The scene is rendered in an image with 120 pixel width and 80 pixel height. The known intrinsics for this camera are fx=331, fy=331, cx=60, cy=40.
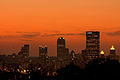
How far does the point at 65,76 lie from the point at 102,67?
25.5 feet

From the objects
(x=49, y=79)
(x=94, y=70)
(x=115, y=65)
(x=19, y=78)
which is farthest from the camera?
(x=19, y=78)

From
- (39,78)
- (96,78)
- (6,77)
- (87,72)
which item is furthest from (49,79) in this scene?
(96,78)

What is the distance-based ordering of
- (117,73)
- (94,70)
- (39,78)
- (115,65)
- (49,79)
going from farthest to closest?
(49,79), (39,78), (94,70), (115,65), (117,73)

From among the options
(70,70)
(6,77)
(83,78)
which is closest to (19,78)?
(6,77)

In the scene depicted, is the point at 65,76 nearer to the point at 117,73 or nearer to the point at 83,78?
the point at 83,78

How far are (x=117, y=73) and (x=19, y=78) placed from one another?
42.5 meters

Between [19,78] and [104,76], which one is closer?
[104,76]

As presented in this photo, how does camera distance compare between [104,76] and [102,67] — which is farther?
[102,67]

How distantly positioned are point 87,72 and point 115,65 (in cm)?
604

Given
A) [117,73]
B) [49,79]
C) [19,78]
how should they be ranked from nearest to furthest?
[117,73]
[49,79]
[19,78]

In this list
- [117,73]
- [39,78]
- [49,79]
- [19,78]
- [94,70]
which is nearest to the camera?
[117,73]

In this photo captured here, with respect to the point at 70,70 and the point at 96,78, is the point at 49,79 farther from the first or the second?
the point at 96,78

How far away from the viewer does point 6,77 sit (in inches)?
3553

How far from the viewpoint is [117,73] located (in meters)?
52.1
